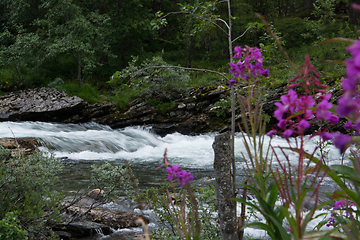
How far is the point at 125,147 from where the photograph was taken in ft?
32.3

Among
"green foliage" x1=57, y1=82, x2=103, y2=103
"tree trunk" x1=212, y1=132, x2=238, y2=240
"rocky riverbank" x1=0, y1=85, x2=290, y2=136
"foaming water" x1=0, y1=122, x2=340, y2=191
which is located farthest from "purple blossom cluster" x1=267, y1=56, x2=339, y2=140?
"green foliage" x1=57, y1=82, x2=103, y2=103

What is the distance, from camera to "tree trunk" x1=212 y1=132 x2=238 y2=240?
6.22ft

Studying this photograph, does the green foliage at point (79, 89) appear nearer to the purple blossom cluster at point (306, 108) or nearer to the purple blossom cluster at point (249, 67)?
the purple blossom cluster at point (249, 67)

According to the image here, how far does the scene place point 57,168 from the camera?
3014 millimetres

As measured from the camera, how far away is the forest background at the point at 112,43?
42.0 ft

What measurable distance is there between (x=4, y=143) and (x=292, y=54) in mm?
15257

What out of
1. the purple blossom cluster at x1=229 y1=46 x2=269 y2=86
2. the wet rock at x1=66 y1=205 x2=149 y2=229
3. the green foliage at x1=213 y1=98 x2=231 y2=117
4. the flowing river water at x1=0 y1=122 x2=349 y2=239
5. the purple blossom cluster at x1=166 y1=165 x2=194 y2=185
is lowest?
the wet rock at x1=66 y1=205 x2=149 y2=229

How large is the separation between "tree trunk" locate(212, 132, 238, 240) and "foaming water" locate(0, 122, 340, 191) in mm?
4576

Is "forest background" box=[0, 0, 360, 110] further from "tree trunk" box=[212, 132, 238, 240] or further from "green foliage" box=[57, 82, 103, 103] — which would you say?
"tree trunk" box=[212, 132, 238, 240]

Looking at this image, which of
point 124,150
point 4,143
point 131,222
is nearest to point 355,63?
point 131,222

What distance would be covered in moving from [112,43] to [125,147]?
9.18 metres

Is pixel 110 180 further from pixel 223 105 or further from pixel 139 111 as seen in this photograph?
pixel 139 111

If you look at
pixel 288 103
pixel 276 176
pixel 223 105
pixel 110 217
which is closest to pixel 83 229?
pixel 110 217

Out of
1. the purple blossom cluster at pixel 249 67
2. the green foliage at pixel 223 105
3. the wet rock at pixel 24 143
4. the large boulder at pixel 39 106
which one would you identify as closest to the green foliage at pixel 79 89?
the large boulder at pixel 39 106
